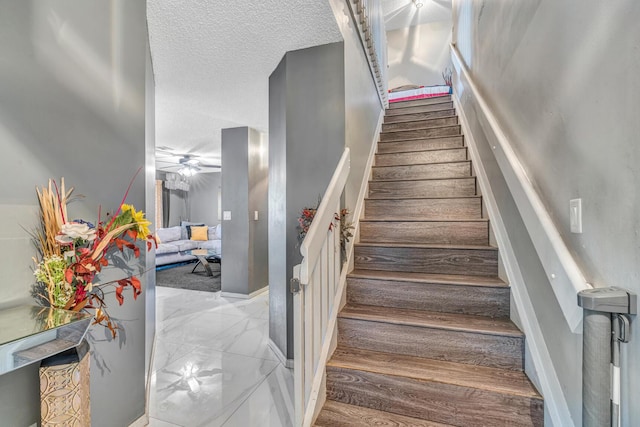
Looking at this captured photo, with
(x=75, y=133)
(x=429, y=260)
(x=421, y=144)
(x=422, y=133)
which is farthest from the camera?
(x=422, y=133)

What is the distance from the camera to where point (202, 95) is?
336 centimetres

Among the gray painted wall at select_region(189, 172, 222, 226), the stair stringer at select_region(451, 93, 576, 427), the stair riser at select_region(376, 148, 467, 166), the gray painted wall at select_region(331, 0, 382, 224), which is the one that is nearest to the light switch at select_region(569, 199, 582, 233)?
the stair stringer at select_region(451, 93, 576, 427)

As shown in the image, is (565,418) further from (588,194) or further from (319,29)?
(319,29)

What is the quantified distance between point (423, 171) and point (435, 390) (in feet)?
6.32

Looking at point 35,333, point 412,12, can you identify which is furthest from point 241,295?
point 412,12

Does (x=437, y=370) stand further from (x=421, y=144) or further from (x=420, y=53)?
(x=420, y=53)

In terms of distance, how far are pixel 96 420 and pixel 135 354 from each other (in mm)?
325

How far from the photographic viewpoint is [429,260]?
6.69ft

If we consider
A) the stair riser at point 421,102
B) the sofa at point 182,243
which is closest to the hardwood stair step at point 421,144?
the stair riser at point 421,102

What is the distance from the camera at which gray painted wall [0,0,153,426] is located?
987mm

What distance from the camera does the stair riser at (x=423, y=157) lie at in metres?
2.88

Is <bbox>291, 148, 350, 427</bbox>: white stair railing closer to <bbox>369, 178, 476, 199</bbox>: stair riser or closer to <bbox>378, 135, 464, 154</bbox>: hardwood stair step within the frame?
<bbox>369, 178, 476, 199</bbox>: stair riser

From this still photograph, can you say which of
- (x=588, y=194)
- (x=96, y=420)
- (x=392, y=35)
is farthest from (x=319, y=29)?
(x=392, y=35)

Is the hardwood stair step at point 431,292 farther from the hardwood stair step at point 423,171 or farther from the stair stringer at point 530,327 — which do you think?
the hardwood stair step at point 423,171
